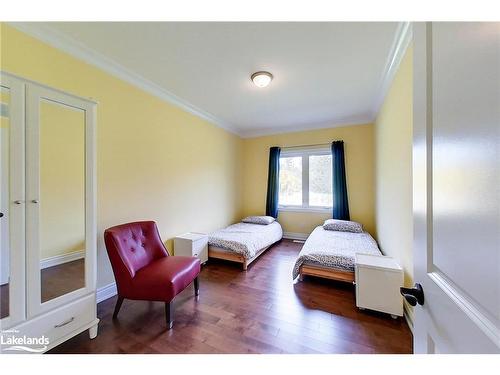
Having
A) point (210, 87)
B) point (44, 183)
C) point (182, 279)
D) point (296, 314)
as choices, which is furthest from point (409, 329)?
point (210, 87)

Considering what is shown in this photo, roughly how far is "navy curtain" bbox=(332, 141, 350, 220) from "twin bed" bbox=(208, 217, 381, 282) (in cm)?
35

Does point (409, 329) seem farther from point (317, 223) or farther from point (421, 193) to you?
point (317, 223)

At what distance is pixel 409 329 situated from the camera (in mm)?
1640

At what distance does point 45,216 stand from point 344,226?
3852mm

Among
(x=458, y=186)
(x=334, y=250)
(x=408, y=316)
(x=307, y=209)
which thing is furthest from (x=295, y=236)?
(x=458, y=186)

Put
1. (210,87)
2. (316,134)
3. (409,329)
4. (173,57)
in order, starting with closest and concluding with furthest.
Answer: (409,329)
(173,57)
(210,87)
(316,134)

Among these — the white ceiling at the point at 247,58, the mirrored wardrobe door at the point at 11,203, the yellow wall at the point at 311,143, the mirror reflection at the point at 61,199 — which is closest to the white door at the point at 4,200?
the mirrored wardrobe door at the point at 11,203

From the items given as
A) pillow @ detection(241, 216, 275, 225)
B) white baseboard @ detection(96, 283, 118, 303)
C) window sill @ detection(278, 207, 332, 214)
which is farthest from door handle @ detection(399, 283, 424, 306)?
window sill @ detection(278, 207, 332, 214)

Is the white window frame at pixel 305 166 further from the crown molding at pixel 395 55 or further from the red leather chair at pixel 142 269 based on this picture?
the red leather chair at pixel 142 269

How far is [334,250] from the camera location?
8.21ft

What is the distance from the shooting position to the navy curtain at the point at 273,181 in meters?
4.45

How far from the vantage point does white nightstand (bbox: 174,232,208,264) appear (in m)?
2.75

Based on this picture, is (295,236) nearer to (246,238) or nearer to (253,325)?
(246,238)

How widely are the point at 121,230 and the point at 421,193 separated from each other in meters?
2.26
